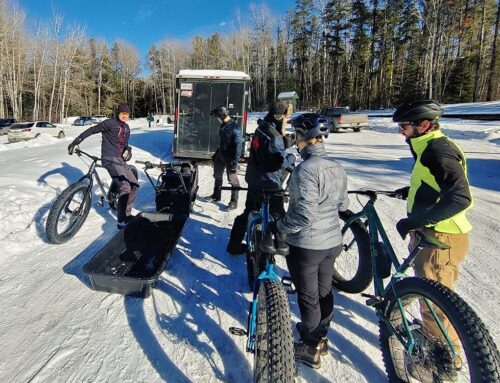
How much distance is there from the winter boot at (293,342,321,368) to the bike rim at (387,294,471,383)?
54 centimetres

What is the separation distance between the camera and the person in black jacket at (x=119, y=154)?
4738mm

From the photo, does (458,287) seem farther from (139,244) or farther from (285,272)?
(139,244)

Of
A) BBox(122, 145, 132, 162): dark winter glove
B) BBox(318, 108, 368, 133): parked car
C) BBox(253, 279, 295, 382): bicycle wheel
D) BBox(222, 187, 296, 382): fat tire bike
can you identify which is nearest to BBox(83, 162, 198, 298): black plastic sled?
BBox(122, 145, 132, 162): dark winter glove

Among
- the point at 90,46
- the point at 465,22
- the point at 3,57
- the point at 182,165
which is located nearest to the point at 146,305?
the point at 182,165

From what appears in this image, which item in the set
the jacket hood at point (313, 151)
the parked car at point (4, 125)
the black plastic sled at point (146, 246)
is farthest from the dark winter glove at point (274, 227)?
the parked car at point (4, 125)

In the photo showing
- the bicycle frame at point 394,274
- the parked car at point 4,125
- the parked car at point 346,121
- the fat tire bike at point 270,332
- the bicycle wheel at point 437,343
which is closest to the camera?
the bicycle wheel at point 437,343

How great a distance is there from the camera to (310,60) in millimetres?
52188

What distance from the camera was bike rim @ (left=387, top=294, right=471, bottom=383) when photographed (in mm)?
1999

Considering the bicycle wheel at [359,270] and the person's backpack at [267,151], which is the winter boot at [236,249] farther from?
the bicycle wheel at [359,270]

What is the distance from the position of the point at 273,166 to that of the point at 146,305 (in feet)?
6.45

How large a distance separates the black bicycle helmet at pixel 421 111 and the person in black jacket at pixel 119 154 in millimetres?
3906

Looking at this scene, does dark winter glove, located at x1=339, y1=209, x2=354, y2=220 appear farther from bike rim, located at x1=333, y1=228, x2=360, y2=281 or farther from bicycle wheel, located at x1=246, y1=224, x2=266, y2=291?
bicycle wheel, located at x1=246, y1=224, x2=266, y2=291

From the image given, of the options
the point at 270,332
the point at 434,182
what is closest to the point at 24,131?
the point at 270,332

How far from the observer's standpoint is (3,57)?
3594 cm
